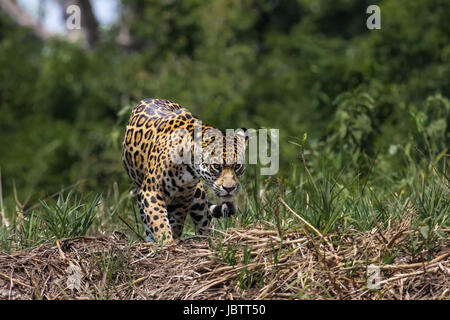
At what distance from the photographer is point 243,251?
5.13 m

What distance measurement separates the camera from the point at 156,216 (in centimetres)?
587

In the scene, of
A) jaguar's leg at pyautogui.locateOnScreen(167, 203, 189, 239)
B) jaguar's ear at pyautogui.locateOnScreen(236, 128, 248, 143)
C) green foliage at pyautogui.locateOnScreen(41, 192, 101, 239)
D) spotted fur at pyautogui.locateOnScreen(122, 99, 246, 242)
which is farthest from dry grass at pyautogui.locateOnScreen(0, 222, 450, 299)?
jaguar's leg at pyautogui.locateOnScreen(167, 203, 189, 239)

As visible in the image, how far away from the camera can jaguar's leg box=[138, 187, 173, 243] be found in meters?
5.80

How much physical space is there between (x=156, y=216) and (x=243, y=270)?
48.5 inches

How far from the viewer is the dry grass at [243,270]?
4.81 meters

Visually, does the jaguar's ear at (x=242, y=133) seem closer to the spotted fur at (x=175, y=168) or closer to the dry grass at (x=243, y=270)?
the spotted fur at (x=175, y=168)

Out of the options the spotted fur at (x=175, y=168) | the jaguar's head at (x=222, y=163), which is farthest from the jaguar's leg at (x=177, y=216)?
the jaguar's head at (x=222, y=163)

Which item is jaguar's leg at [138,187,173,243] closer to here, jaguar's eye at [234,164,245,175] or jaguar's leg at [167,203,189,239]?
jaguar's leg at [167,203,189,239]

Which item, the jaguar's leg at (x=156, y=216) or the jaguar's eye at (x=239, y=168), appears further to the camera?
the jaguar's leg at (x=156, y=216)

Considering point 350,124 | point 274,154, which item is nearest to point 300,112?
point 350,124

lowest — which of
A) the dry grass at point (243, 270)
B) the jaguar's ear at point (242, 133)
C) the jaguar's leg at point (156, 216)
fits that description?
the dry grass at point (243, 270)

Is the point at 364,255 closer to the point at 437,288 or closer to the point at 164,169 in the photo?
the point at 437,288

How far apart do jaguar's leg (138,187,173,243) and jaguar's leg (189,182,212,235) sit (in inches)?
17.7

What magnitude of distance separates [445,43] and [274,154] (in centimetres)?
804
